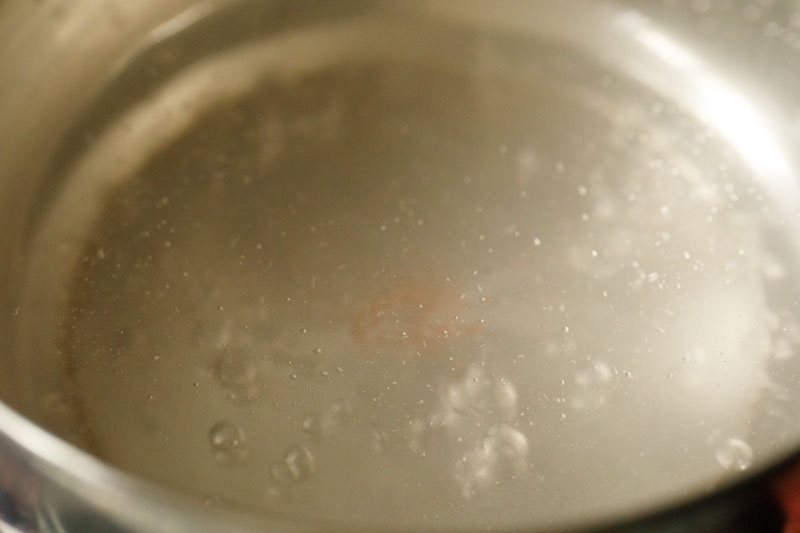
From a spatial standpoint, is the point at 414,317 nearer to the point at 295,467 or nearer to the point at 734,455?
the point at 295,467

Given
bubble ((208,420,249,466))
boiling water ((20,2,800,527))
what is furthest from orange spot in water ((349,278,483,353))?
bubble ((208,420,249,466))

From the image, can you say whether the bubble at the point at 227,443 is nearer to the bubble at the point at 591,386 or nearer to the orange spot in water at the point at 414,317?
the orange spot in water at the point at 414,317

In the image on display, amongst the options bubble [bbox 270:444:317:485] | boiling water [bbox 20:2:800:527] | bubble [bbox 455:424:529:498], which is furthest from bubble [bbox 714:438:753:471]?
bubble [bbox 270:444:317:485]

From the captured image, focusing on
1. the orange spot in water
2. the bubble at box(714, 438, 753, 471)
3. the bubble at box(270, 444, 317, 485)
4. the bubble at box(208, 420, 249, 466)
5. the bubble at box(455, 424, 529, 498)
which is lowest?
the bubble at box(208, 420, 249, 466)

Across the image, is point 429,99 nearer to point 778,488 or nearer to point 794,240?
point 794,240

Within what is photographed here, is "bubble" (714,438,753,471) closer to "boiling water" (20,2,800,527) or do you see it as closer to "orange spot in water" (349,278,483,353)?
"boiling water" (20,2,800,527)

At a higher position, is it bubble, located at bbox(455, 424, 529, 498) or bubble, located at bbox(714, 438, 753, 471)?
bubble, located at bbox(714, 438, 753, 471)
